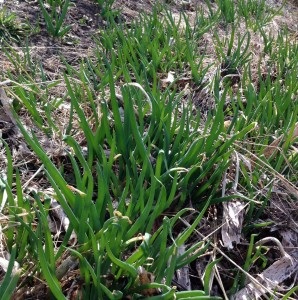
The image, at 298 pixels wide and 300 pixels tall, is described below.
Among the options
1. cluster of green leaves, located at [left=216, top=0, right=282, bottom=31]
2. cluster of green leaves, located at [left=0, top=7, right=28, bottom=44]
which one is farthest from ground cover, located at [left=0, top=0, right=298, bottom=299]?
cluster of green leaves, located at [left=216, top=0, right=282, bottom=31]

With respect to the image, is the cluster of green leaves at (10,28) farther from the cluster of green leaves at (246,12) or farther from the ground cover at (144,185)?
the cluster of green leaves at (246,12)

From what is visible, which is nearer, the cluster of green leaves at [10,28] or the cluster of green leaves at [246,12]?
the cluster of green leaves at [10,28]

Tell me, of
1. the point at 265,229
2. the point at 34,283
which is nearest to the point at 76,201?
the point at 34,283

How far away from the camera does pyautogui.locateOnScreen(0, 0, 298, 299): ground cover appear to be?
98cm

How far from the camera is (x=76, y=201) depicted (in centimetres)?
101

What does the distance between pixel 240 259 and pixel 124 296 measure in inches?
15.2

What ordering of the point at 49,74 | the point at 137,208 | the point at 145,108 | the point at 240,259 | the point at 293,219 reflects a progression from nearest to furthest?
the point at 137,208 < the point at 240,259 < the point at 293,219 < the point at 145,108 < the point at 49,74

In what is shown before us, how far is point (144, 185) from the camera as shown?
124 cm

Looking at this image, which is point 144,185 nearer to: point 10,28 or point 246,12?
point 10,28

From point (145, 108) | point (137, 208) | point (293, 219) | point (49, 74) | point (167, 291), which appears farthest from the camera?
point (49, 74)

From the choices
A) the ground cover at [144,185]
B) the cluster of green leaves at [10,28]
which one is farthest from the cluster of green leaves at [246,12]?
the cluster of green leaves at [10,28]

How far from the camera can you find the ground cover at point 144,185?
3.21ft

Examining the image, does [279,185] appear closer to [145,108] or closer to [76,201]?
[145,108]

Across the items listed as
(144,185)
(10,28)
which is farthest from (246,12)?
(144,185)
